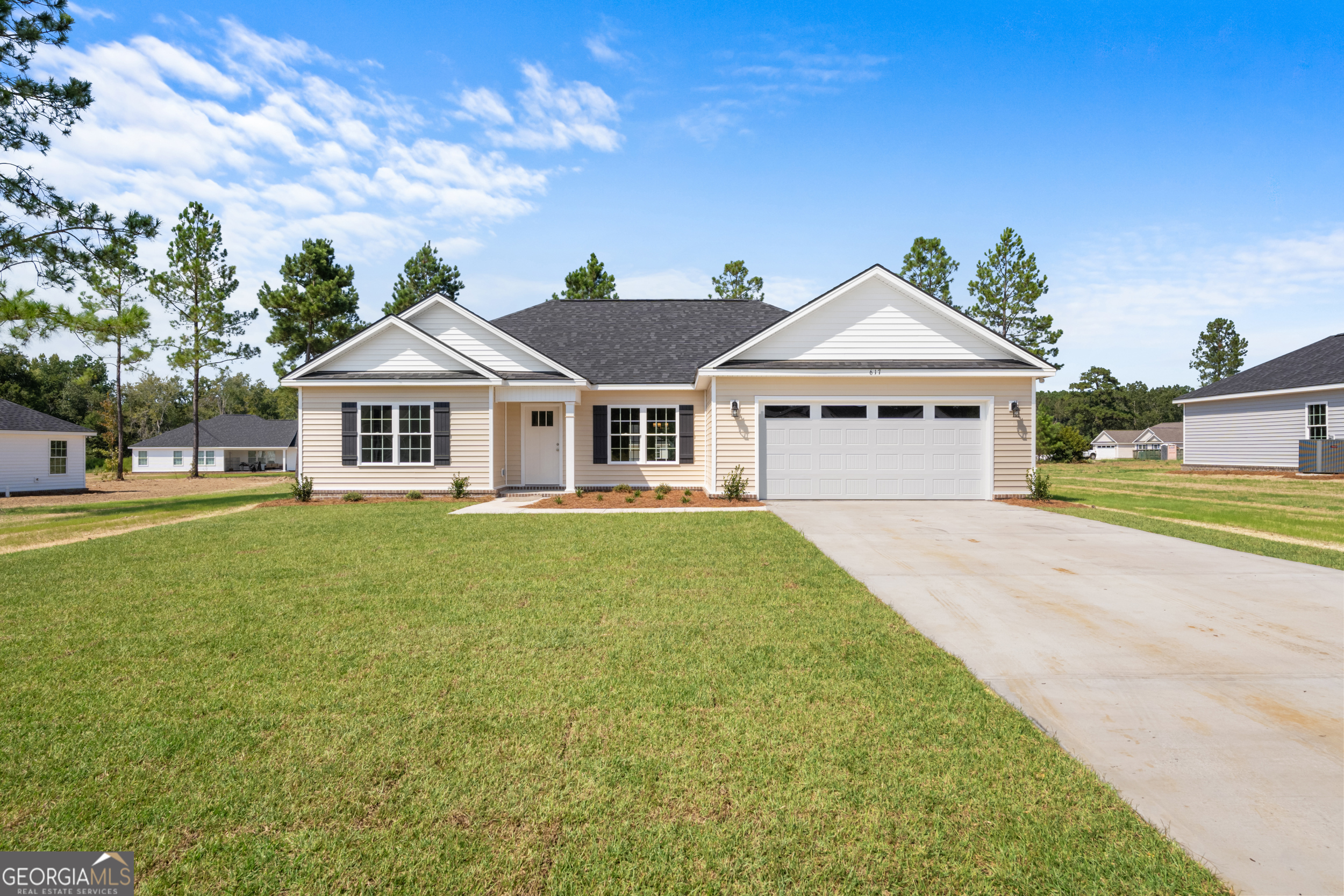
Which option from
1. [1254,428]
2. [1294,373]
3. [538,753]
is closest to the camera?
[538,753]

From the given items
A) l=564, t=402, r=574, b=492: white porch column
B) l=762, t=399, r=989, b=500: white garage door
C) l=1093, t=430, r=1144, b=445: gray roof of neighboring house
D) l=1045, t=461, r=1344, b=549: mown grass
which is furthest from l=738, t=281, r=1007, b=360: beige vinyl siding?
l=1093, t=430, r=1144, b=445: gray roof of neighboring house

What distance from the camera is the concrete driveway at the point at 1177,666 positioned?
262 centimetres

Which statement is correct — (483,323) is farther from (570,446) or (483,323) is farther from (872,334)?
(872,334)

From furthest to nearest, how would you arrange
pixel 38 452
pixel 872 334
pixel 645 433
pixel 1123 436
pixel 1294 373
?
1. pixel 1123 436
2. pixel 1294 373
3. pixel 38 452
4. pixel 645 433
5. pixel 872 334

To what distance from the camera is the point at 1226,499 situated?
16516 millimetres

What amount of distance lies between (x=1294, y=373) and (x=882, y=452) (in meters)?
24.3

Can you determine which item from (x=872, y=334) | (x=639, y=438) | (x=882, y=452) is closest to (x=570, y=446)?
(x=639, y=438)

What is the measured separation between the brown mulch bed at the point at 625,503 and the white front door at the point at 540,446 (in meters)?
2.29

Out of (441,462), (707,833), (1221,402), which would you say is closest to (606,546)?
(707,833)

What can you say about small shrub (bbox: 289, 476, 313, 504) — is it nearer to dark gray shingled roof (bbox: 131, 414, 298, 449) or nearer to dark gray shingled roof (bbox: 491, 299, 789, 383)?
dark gray shingled roof (bbox: 491, 299, 789, 383)

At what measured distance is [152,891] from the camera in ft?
7.21

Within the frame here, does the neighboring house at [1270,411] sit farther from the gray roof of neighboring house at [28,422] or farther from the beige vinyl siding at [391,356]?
the gray roof of neighboring house at [28,422]

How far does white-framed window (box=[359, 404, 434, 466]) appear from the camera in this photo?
648 inches

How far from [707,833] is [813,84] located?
17397 mm
